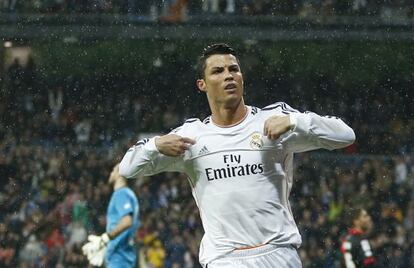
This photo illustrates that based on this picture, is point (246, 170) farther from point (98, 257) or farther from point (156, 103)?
point (156, 103)

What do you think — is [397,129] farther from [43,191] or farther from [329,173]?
[43,191]

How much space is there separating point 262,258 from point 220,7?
14.3 m

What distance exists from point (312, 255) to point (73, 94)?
5750 millimetres

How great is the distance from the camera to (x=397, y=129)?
59.7ft

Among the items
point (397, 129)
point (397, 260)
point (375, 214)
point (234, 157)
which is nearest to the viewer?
point (234, 157)

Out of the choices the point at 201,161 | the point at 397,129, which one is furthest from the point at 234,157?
the point at 397,129

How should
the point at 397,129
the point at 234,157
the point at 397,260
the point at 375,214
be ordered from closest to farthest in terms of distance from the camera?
the point at 234,157 → the point at 397,260 → the point at 375,214 → the point at 397,129

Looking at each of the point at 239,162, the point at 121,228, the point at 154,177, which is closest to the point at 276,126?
the point at 239,162

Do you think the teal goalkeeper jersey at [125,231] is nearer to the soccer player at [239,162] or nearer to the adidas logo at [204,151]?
the soccer player at [239,162]

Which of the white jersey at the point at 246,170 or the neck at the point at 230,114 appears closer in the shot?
the white jersey at the point at 246,170

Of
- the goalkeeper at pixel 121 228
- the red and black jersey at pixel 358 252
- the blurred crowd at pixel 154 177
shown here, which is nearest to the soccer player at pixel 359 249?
the red and black jersey at pixel 358 252

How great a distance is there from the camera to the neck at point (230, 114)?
5.15m

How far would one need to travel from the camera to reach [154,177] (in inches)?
680

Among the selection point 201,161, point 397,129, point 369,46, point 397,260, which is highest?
point 201,161
